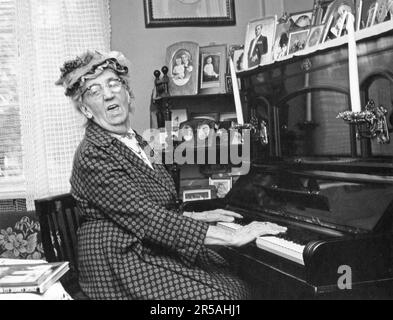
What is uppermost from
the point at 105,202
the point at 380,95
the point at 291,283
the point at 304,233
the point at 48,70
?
the point at 48,70

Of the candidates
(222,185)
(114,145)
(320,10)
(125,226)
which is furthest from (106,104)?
(222,185)

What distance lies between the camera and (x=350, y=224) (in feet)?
Result: 5.64

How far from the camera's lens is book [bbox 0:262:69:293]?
1311 millimetres

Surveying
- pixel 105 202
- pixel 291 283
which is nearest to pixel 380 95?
pixel 291 283

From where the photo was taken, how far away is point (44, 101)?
9.89ft

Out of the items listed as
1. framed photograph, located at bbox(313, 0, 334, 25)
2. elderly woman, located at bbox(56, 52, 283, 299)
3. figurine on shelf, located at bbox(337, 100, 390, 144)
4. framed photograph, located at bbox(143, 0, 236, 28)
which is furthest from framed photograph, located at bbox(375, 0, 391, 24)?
framed photograph, located at bbox(143, 0, 236, 28)

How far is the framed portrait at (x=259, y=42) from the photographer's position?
9.22 ft

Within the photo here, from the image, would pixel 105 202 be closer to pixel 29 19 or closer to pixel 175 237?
pixel 175 237

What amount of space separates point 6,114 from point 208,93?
1234 mm

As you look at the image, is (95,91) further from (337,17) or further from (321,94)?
(337,17)

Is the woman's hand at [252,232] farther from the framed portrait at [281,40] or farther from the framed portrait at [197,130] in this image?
the framed portrait at [197,130]

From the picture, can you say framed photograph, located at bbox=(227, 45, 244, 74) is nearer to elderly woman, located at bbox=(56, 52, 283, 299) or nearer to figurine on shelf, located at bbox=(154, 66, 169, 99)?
figurine on shelf, located at bbox=(154, 66, 169, 99)

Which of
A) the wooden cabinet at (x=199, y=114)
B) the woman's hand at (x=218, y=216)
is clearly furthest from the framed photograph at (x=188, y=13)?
the woman's hand at (x=218, y=216)

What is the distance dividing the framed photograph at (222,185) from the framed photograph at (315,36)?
1225 millimetres
